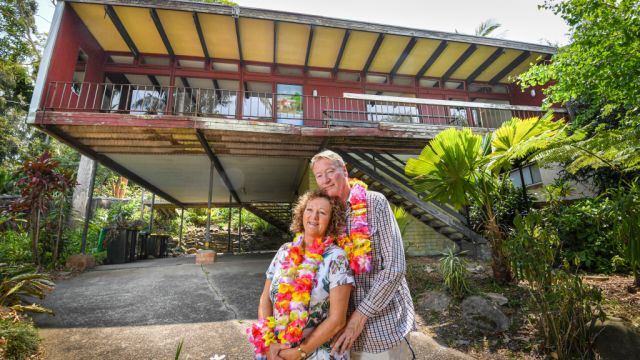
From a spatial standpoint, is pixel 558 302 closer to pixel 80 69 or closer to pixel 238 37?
pixel 238 37

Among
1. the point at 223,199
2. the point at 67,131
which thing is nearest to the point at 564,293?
the point at 67,131

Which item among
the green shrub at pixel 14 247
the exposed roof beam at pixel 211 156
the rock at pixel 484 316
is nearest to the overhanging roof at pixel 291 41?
the exposed roof beam at pixel 211 156

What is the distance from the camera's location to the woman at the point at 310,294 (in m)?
1.39

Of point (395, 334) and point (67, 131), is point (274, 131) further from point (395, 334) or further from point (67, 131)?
point (395, 334)

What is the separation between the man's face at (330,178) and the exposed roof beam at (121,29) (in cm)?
1022

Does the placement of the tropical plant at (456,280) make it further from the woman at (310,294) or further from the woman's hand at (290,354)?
the woman's hand at (290,354)

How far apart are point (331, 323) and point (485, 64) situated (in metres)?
13.0

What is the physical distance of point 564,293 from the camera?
9.85ft

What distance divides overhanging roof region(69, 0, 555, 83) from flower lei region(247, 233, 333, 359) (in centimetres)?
874

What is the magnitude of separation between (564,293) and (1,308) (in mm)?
6566

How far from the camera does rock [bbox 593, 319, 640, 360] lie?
2.70m

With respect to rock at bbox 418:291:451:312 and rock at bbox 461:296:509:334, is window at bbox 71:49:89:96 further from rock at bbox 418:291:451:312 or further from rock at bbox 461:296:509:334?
rock at bbox 461:296:509:334

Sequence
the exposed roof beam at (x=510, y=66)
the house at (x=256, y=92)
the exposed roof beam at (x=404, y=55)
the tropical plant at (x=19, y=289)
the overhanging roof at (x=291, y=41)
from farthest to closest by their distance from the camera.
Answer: the exposed roof beam at (x=510, y=66)
the exposed roof beam at (x=404, y=55)
the overhanging roof at (x=291, y=41)
the house at (x=256, y=92)
the tropical plant at (x=19, y=289)

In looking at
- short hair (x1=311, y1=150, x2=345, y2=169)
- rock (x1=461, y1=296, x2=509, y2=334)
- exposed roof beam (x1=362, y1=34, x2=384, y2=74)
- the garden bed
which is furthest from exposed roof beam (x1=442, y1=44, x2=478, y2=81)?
short hair (x1=311, y1=150, x2=345, y2=169)
